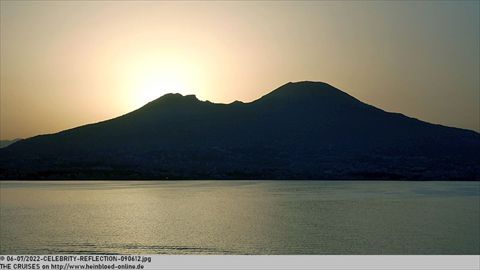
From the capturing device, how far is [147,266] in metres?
38.8

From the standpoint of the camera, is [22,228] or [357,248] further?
[22,228]

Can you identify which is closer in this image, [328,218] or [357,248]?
[357,248]

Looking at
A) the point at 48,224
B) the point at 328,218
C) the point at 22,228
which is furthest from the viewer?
the point at 328,218

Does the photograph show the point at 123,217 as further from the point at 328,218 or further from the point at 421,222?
the point at 421,222

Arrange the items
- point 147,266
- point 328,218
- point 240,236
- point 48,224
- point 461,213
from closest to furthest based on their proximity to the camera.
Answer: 1. point 147,266
2. point 240,236
3. point 48,224
4. point 328,218
5. point 461,213

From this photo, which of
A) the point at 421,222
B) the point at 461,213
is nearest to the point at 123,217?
the point at 421,222

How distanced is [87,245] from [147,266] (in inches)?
1110

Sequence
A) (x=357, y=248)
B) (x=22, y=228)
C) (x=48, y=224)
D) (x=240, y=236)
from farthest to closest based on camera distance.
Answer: (x=48, y=224) → (x=22, y=228) → (x=240, y=236) → (x=357, y=248)

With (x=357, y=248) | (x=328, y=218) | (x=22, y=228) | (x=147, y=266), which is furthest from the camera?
(x=328, y=218)

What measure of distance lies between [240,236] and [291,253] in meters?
12.6

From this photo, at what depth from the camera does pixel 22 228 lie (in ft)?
257

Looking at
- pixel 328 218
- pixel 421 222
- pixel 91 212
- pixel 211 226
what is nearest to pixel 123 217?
pixel 91 212

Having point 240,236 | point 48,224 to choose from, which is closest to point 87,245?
point 240,236

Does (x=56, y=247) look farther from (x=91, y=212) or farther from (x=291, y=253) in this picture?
(x=91, y=212)
